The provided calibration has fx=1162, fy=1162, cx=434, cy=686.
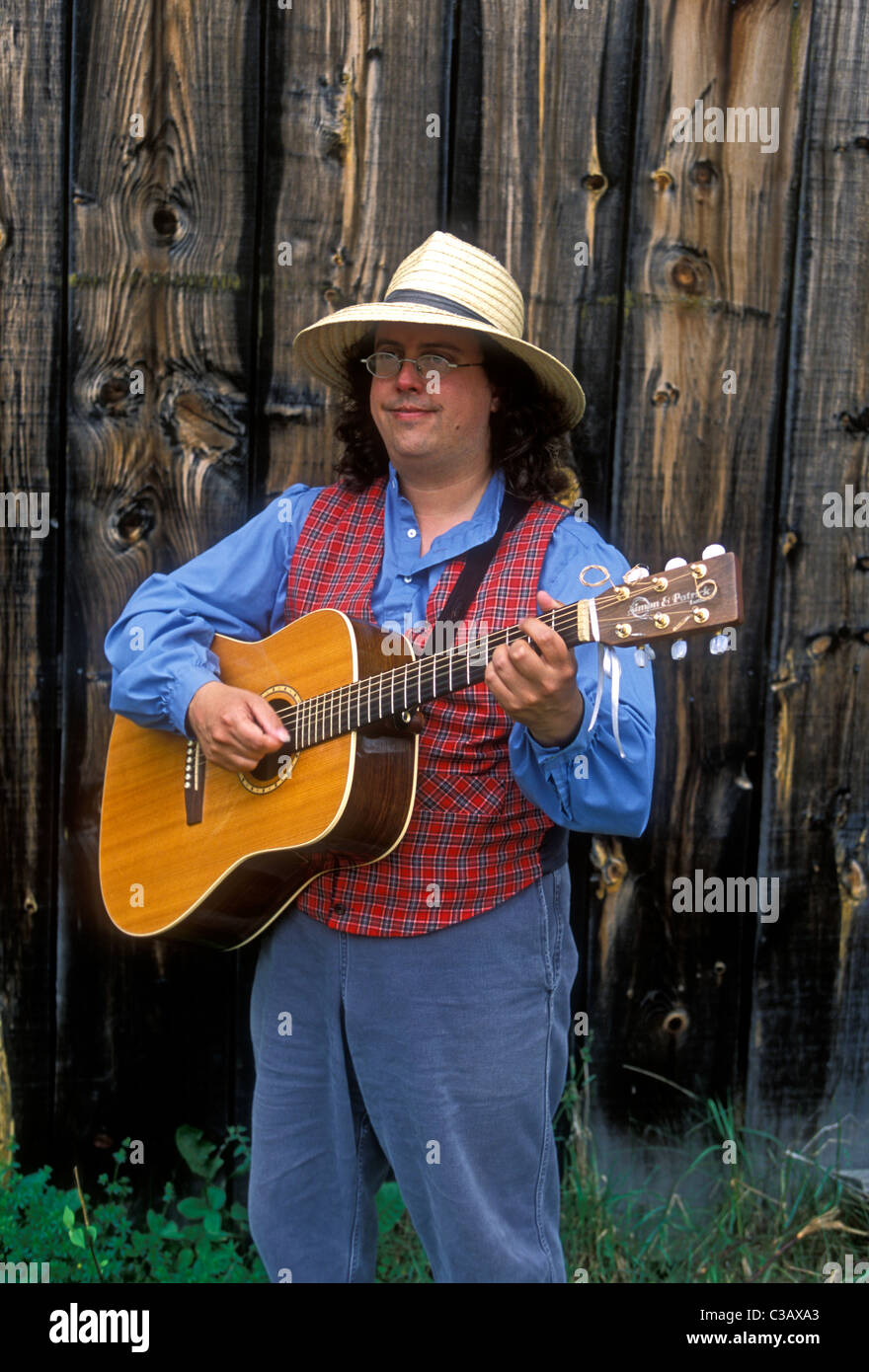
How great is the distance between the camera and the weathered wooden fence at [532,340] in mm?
2512

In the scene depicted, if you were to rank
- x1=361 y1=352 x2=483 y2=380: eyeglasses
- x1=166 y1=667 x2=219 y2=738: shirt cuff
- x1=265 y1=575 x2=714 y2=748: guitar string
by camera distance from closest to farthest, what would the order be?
x1=265 y1=575 x2=714 y2=748: guitar string < x1=361 y1=352 x2=483 y2=380: eyeglasses < x1=166 y1=667 x2=219 y2=738: shirt cuff

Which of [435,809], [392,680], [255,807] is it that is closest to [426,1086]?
[435,809]

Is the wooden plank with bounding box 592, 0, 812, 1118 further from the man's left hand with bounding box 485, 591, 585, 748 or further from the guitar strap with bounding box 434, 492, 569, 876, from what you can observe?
the man's left hand with bounding box 485, 591, 585, 748

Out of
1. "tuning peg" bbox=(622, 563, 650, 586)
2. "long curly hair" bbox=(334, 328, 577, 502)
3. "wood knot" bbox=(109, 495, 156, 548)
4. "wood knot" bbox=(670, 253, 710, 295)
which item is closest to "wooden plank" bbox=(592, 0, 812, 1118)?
"wood knot" bbox=(670, 253, 710, 295)

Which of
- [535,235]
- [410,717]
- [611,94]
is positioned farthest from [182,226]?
[410,717]

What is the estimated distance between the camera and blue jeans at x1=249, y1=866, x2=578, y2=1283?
6.35 feet

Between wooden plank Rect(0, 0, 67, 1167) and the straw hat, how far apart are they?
2.34 ft

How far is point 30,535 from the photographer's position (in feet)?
8.55

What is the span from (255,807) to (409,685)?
0.42 metres

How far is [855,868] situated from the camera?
2.75m

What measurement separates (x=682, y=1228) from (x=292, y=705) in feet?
5.33

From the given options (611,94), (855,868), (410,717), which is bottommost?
(855,868)

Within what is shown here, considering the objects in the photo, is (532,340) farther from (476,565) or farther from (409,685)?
(409,685)
